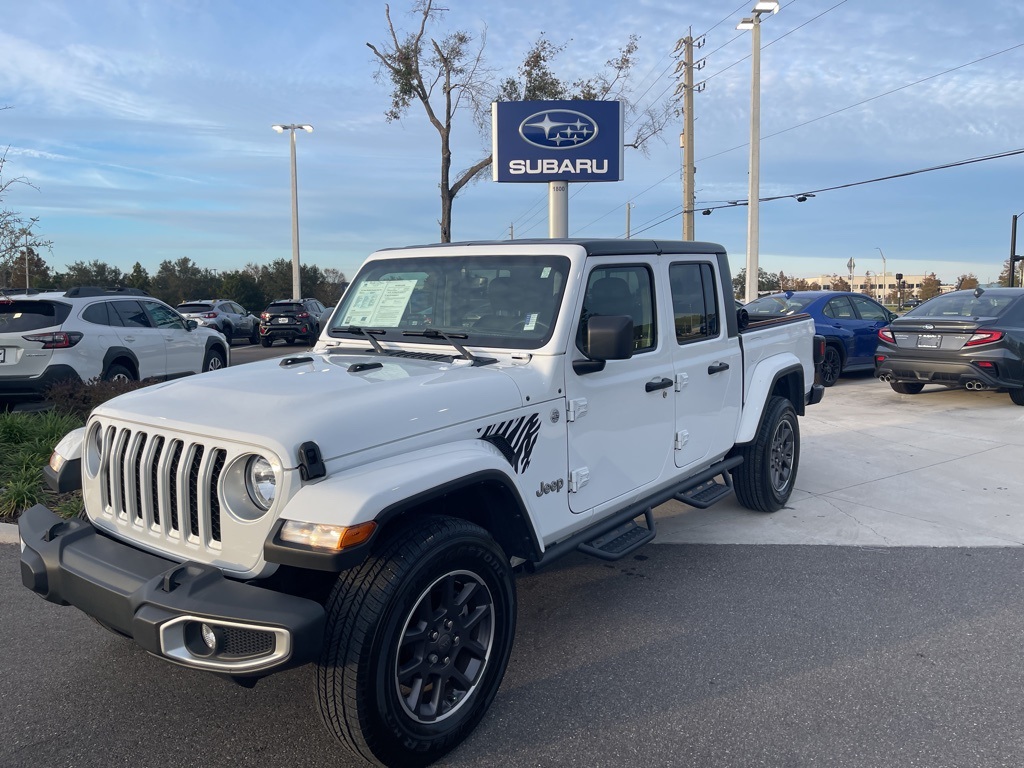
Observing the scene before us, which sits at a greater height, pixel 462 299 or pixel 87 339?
pixel 462 299

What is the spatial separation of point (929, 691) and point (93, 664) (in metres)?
3.71

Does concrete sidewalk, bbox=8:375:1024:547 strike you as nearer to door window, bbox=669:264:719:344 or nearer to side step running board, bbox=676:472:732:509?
side step running board, bbox=676:472:732:509

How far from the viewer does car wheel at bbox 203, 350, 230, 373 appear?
1255 centimetres

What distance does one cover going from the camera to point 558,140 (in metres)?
14.8

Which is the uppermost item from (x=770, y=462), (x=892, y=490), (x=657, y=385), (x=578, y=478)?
(x=657, y=385)

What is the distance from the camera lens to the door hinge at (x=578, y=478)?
3.66m

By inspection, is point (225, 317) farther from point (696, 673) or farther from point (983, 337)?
point (696, 673)

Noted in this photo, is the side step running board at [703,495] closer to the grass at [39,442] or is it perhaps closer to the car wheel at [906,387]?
the grass at [39,442]

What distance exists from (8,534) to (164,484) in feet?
10.7

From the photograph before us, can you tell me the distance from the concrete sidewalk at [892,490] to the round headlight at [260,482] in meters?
3.30

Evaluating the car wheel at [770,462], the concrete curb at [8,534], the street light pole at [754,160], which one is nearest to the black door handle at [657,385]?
the car wheel at [770,462]

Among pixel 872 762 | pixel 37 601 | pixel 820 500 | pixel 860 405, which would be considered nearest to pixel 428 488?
pixel 872 762

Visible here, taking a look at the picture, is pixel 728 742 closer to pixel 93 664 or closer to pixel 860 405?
pixel 93 664

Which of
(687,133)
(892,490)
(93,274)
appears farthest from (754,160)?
(93,274)
